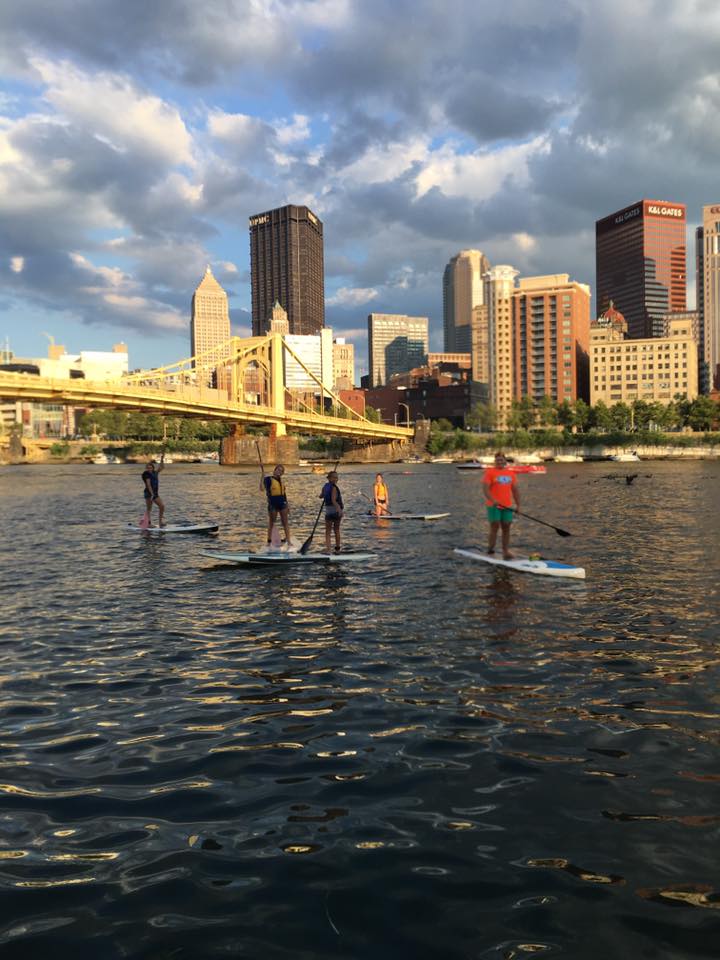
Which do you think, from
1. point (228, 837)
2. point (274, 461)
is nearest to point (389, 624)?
point (228, 837)

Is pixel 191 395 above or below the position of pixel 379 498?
above

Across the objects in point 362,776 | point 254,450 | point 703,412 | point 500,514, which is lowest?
point 362,776

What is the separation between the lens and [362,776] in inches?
256

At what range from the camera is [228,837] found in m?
5.48

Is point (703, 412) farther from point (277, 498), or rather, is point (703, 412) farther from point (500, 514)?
point (277, 498)

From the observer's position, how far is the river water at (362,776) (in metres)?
4.49

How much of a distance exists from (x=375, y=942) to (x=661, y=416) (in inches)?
6714

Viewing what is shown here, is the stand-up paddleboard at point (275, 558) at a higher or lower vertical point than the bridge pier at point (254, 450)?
lower

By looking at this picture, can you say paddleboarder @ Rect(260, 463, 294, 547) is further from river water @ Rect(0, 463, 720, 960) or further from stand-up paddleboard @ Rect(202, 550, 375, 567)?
river water @ Rect(0, 463, 720, 960)

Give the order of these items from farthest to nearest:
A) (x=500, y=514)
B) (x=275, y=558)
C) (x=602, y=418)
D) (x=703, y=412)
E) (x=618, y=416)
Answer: (x=602, y=418) < (x=618, y=416) < (x=703, y=412) < (x=275, y=558) < (x=500, y=514)

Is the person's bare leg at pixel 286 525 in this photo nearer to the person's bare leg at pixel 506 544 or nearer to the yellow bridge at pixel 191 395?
the person's bare leg at pixel 506 544

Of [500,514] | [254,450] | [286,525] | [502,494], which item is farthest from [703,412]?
[286,525]

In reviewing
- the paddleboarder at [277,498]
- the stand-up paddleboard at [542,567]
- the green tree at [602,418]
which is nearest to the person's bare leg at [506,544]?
the stand-up paddleboard at [542,567]

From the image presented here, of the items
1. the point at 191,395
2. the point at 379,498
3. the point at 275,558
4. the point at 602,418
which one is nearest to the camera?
the point at 275,558
